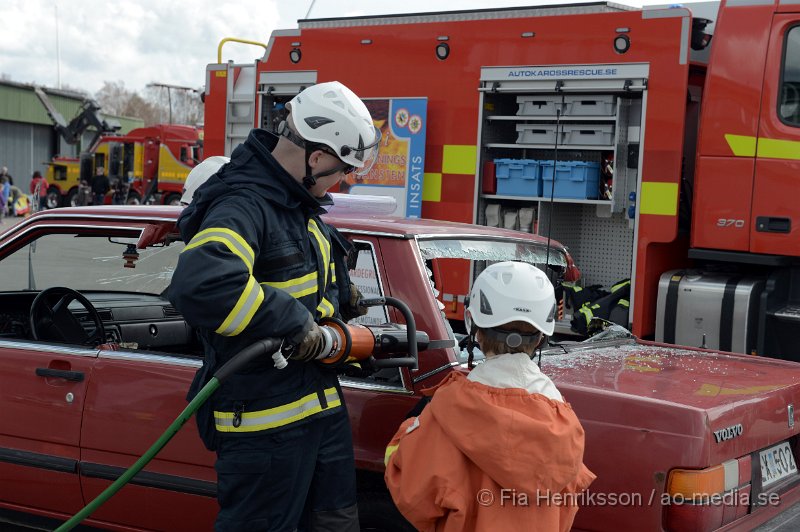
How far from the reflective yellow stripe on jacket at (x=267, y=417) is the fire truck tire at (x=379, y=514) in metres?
0.55

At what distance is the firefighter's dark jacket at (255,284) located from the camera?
8.33ft

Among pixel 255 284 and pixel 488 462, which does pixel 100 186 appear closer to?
pixel 255 284

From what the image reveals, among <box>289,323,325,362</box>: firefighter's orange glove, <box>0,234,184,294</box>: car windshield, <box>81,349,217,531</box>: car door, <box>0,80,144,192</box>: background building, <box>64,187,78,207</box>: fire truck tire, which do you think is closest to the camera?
<box>289,323,325,362</box>: firefighter's orange glove

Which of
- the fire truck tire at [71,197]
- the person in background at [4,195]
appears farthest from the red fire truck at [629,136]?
the fire truck tire at [71,197]

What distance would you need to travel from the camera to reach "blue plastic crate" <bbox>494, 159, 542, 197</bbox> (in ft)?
25.6

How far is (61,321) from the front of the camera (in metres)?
4.08

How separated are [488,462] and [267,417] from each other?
27.6 inches

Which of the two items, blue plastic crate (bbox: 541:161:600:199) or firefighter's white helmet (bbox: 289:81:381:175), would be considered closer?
firefighter's white helmet (bbox: 289:81:381:175)

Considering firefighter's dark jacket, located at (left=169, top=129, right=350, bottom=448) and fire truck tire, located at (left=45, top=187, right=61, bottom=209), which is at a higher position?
firefighter's dark jacket, located at (left=169, top=129, right=350, bottom=448)

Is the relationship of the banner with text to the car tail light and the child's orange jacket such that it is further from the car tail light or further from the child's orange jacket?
the child's orange jacket

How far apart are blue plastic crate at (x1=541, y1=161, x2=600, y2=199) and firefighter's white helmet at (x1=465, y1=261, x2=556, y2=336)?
5.07 metres

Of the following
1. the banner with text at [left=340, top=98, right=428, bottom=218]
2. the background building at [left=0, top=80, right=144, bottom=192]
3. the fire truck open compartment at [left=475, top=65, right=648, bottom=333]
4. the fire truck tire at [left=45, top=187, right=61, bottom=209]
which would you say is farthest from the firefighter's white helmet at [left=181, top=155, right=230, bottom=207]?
the background building at [left=0, top=80, right=144, bottom=192]

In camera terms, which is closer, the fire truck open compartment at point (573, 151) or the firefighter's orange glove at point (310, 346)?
the firefighter's orange glove at point (310, 346)

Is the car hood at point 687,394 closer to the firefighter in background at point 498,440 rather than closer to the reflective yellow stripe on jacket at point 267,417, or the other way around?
the firefighter in background at point 498,440
